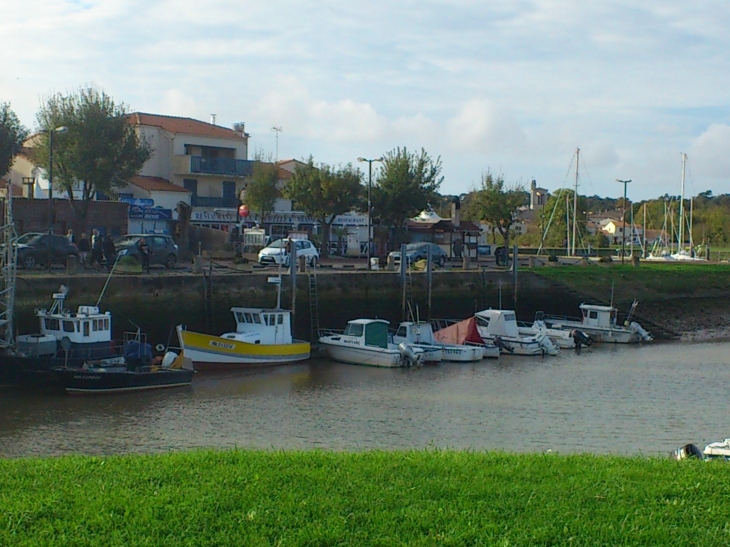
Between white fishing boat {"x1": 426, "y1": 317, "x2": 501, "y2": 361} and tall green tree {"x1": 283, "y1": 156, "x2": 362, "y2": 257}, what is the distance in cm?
2044

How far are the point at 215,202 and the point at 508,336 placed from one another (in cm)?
2772

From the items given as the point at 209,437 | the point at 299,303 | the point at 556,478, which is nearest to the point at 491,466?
the point at 556,478

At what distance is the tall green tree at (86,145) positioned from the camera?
4869 cm

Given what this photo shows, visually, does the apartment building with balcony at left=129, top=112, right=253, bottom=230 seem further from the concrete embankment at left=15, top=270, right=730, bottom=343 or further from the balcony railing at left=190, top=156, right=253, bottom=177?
the concrete embankment at left=15, top=270, right=730, bottom=343

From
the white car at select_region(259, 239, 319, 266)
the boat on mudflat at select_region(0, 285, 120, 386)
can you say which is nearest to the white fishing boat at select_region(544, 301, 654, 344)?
the white car at select_region(259, 239, 319, 266)

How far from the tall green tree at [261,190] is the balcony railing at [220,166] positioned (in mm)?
1522

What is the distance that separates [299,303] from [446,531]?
32238 millimetres

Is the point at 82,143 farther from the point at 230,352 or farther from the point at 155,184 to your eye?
the point at 230,352

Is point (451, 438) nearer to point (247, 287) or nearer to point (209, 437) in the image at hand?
point (209, 437)

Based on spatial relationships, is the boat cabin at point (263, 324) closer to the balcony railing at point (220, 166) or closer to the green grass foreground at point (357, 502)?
the green grass foreground at point (357, 502)

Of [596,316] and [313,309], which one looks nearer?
[313,309]

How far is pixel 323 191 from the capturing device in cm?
6106

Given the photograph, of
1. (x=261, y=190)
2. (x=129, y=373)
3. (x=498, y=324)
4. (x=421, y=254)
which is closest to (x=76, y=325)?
(x=129, y=373)

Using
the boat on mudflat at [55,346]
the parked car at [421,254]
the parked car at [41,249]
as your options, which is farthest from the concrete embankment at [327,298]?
the parked car at [421,254]
